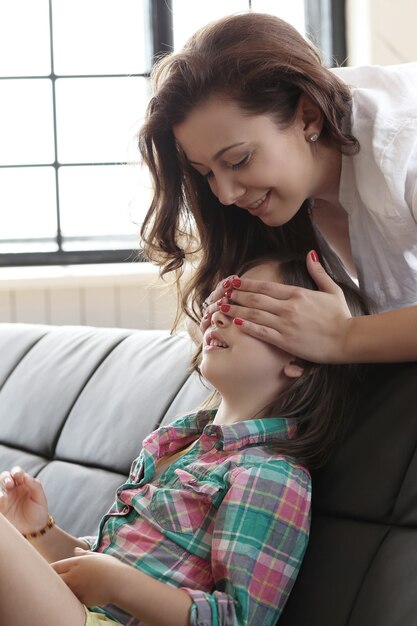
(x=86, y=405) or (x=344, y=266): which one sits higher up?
(x=344, y=266)

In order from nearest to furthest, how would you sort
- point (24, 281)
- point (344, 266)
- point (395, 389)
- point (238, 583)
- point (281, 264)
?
point (238, 583) < point (395, 389) < point (281, 264) < point (344, 266) < point (24, 281)

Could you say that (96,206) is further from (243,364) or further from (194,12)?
(243,364)

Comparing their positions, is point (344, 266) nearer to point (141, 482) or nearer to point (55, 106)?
point (141, 482)

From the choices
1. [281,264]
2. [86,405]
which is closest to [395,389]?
[281,264]

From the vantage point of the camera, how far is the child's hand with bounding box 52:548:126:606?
1226 millimetres

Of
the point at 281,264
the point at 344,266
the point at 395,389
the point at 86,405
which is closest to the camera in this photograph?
the point at 395,389

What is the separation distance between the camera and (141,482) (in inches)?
58.4

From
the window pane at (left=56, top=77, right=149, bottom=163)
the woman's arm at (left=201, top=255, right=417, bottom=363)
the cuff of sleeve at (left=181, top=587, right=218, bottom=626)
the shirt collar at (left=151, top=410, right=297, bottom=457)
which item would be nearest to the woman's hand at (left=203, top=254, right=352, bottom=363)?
the woman's arm at (left=201, top=255, right=417, bottom=363)

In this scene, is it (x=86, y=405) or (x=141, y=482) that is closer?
(x=141, y=482)

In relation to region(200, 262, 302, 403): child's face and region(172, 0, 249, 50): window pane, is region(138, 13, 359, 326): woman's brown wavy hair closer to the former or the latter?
region(200, 262, 302, 403): child's face

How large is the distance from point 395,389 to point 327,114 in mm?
470

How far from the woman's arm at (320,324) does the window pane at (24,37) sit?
8.47 feet

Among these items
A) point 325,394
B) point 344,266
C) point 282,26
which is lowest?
point 325,394

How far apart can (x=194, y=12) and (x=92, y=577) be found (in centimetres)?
301
